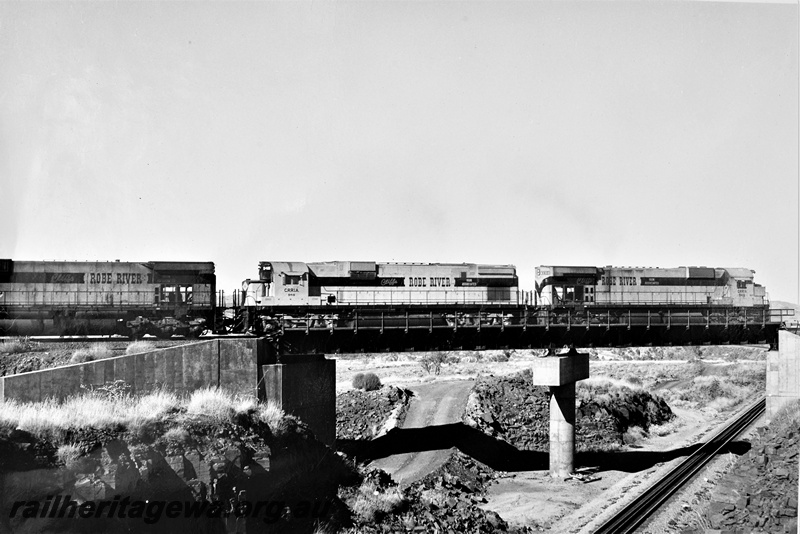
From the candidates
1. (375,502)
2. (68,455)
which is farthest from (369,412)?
(68,455)

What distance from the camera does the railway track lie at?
20125 millimetres

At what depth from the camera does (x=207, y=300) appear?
34.2 metres

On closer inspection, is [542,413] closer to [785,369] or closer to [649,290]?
[785,369]

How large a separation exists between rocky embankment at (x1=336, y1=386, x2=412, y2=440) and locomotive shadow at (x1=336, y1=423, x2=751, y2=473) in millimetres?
1210

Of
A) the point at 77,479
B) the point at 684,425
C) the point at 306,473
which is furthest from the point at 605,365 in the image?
the point at 77,479

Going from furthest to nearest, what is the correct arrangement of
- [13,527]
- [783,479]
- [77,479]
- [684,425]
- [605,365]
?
[605,365], [684,425], [783,479], [77,479], [13,527]

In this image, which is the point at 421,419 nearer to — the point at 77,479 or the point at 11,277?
the point at 11,277

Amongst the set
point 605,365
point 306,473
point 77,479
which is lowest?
point 605,365

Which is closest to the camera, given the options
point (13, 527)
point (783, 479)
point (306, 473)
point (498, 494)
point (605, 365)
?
point (13, 527)

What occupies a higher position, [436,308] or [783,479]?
[436,308]

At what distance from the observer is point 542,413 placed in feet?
120

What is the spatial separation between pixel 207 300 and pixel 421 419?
1327 centimetres

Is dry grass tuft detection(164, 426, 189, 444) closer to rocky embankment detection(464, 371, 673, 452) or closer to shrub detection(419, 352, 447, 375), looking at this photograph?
rocky embankment detection(464, 371, 673, 452)

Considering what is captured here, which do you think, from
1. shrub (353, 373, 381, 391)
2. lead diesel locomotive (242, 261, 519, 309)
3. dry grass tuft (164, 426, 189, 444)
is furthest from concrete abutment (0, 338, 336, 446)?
shrub (353, 373, 381, 391)
